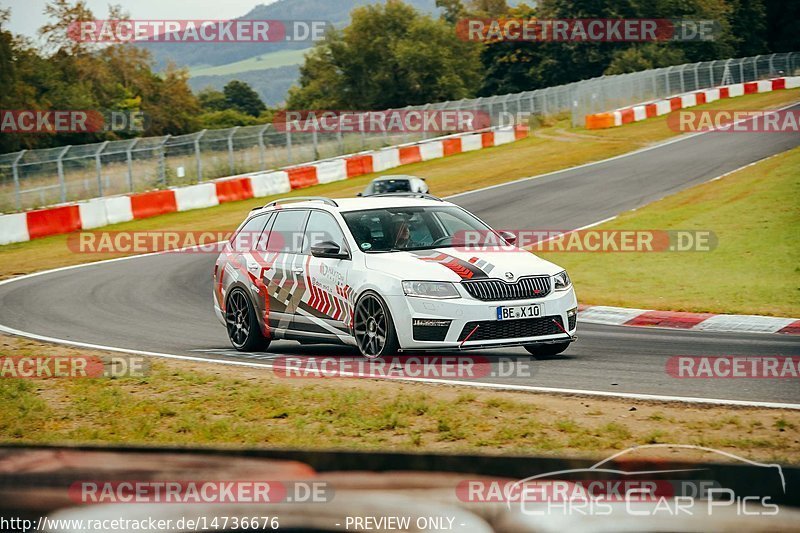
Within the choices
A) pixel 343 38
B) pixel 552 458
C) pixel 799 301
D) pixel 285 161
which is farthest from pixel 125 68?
pixel 552 458

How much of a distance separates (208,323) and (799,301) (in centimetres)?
804

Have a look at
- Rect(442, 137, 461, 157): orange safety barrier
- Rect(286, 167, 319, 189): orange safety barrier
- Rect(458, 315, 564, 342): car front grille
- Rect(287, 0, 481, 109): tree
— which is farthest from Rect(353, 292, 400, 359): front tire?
Rect(287, 0, 481, 109): tree

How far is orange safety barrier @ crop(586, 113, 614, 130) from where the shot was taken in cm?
4706

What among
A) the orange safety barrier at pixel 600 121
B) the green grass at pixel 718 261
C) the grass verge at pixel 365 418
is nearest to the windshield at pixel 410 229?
the grass verge at pixel 365 418

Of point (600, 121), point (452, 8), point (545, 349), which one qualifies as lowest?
point (545, 349)

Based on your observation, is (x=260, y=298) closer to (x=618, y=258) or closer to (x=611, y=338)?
(x=611, y=338)

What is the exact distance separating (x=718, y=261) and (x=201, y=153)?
20427mm

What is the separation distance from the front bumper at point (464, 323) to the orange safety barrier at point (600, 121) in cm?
3844

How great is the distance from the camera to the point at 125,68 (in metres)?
85.2

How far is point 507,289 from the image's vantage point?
386 inches

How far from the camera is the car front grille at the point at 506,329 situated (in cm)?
967

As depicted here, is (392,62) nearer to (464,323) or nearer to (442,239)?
(442,239)

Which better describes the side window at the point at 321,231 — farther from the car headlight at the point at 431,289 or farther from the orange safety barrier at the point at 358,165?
the orange safety barrier at the point at 358,165

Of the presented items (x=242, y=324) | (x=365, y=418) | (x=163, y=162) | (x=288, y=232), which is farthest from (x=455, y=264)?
(x=163, y=162)
